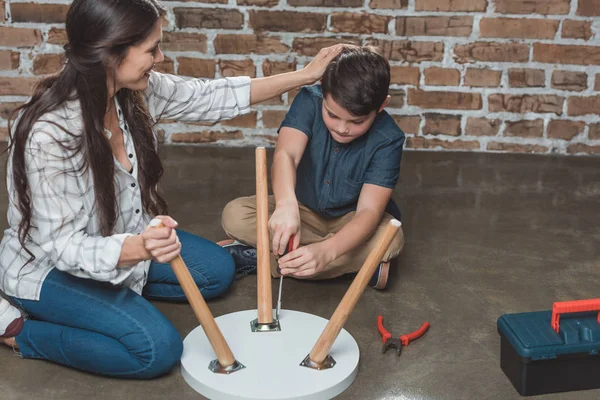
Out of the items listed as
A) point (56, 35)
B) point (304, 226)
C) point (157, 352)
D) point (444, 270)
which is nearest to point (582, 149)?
point (444, 270)

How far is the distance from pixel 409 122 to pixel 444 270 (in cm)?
111

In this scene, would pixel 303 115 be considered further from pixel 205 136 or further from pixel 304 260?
pixel 205 136

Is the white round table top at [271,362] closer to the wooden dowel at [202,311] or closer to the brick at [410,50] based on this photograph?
the wooden dowel at [202,311]

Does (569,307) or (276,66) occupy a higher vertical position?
(276,66)

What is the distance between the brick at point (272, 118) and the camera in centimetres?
285

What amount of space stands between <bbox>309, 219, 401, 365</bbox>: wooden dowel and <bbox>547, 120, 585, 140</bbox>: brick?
184 cm

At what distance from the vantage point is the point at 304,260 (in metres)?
1.48

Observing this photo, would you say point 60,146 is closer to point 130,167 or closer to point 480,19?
point 130,167

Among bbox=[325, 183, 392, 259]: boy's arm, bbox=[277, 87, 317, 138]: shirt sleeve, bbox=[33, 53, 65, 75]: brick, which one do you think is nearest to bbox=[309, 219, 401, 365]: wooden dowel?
bbox=[325, 183, 392, 259]: boy's arm

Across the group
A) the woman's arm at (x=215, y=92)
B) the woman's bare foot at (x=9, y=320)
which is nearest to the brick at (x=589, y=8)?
the woman's arm at (x=215, y=92)

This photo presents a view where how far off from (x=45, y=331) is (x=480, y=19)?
198 cm

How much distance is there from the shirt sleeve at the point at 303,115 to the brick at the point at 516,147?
1377mm

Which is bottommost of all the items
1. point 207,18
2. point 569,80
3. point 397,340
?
point 397,340

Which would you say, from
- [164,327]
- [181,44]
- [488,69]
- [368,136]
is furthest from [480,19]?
[164,327]
